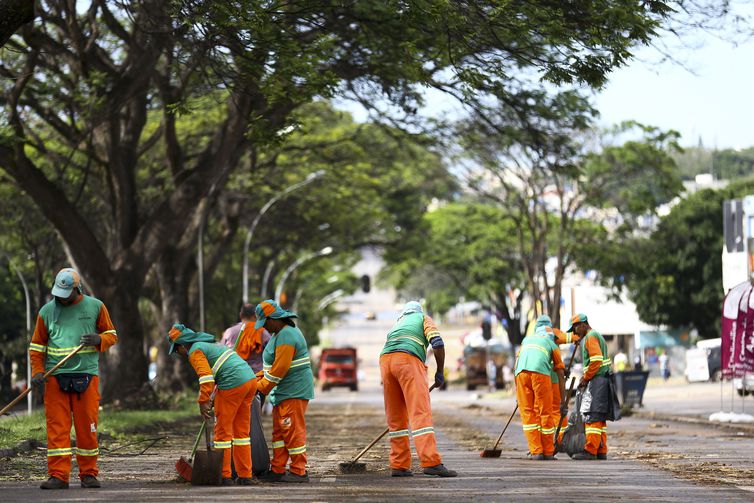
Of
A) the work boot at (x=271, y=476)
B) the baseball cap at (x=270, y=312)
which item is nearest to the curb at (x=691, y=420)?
the work boot at (x=271, y=476)

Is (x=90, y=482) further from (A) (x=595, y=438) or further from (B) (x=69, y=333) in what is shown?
(A) (x=595, y=438)

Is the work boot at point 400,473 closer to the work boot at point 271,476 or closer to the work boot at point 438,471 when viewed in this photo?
the work boot at point 438,471

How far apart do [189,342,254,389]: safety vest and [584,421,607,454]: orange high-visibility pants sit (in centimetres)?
529

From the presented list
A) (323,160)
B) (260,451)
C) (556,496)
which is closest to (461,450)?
(260,451)

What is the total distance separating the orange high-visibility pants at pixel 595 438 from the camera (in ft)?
53.2

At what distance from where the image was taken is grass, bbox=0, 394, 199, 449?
57.5ft

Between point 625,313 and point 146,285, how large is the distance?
4841 cm

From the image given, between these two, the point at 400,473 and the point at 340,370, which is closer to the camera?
the point at 400,473

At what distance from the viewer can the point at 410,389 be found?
509 inches

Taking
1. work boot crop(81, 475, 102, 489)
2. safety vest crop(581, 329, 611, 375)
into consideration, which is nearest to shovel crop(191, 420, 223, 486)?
work boot crop(81, 475, 102, 489)

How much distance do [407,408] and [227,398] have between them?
1709mm

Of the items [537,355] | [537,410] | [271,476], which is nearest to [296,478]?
[271,476]

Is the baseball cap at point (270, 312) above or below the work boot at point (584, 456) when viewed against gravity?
above

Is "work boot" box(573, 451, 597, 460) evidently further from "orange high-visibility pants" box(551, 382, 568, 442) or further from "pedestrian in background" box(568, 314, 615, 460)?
"orange high-visibility pants" box(551, 382, 568, 442)
